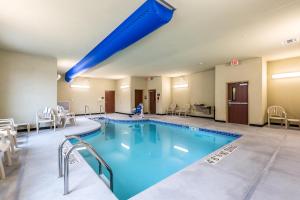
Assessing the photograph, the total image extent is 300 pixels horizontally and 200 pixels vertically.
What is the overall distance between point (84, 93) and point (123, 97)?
287cm

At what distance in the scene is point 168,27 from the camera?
349cm

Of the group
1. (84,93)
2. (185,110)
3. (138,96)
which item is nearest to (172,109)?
(185,110)

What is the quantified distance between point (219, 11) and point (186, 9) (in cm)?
66

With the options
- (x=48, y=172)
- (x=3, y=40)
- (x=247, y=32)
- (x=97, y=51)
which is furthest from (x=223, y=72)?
(x=3, y=40)

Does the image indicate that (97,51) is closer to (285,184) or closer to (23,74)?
(23,74)

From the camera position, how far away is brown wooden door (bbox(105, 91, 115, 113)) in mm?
12172

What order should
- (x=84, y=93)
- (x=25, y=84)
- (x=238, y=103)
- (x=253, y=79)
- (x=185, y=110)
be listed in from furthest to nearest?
(x=84, y=93)
(x=185, y=110)
(x=238, y=103)
(x=253, y=79)
(x=25, y=84)

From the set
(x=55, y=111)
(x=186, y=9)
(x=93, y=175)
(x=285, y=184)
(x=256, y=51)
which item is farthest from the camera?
(x=55, y=111)

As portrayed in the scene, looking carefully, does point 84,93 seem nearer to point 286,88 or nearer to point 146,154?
point 146,154

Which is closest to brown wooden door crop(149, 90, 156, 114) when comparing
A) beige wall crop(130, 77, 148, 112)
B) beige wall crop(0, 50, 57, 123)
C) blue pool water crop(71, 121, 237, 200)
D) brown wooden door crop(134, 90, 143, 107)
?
beige wall crop(130, 77, 148, 112)

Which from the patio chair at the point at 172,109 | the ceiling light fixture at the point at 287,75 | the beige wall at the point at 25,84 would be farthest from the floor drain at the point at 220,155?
the patio chair at the point at 172,109

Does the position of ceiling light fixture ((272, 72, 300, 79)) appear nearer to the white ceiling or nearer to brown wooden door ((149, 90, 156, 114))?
the white ceiling

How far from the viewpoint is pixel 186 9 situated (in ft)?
9.09

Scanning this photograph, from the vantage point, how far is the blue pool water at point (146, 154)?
270cm
